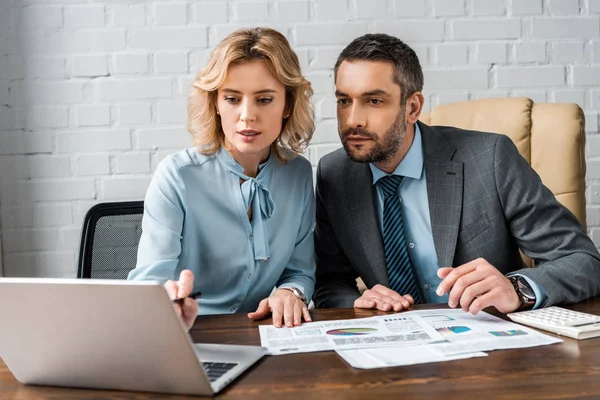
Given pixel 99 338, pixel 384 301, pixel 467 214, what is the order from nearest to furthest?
1. pixel 99 338
2. pixel 384 301
3. pixel 467 214

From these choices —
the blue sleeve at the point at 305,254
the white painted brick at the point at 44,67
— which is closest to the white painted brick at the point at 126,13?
the white painted brick at the point at 44,67

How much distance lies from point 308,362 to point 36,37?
6.30 feet

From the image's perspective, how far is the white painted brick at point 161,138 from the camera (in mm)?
2455

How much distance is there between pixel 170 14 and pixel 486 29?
1.20 meters

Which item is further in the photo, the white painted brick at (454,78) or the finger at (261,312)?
the white painted brick at (454,78)

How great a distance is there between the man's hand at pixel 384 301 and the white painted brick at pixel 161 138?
1.26 meters

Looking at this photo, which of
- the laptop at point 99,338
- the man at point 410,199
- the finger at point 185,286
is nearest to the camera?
the laptop at point 99,338

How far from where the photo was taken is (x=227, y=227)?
1625 millimetres

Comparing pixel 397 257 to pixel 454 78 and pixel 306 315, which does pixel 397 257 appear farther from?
pixel 454 78

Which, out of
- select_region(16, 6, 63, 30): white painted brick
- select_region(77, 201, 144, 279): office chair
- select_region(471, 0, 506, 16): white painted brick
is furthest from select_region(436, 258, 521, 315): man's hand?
select_region(16, 6, 63, 30): white painted brick

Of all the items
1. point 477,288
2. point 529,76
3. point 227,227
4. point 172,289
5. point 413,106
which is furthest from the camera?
point 529,76

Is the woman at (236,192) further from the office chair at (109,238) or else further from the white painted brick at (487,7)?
the white painted brick at (487,7)

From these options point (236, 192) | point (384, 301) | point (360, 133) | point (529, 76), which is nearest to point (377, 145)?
point (360, 133)

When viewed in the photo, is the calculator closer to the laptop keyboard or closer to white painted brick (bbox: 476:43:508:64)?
the laptop keyboard
